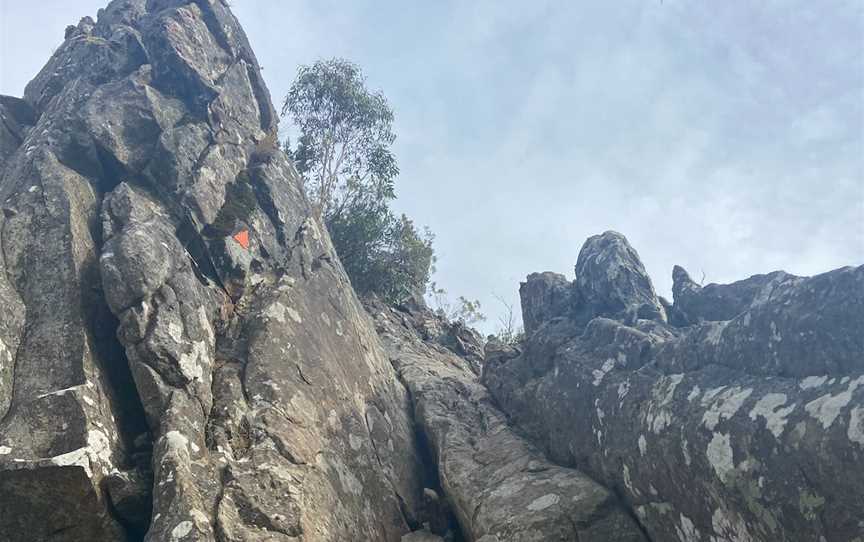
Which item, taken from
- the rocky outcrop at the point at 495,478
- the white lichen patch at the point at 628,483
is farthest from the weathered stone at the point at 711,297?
the rocky outcrop at the point at 495,478

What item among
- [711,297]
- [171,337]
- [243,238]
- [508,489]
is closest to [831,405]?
[508,489]

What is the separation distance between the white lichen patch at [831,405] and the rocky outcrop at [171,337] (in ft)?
27.5

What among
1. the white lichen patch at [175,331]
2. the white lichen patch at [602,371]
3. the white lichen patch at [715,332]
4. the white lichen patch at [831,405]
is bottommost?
the white lichen patch at [831,405]

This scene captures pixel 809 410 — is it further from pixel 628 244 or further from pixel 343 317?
pixel 343 317

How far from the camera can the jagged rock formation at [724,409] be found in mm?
9484

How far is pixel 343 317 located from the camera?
19766mm

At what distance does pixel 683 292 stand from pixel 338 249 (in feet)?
65.6

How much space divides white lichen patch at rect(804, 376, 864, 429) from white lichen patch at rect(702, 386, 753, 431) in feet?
4.74

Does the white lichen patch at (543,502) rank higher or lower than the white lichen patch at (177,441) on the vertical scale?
lower

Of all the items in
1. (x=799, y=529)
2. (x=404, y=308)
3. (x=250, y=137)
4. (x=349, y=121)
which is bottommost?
(x=799, y=529)

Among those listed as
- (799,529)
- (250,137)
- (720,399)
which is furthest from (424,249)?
(799,529)

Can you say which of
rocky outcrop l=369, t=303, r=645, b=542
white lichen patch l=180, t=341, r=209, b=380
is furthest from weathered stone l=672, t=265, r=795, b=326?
white lichen patch l=180, t=341, r=209, b=380

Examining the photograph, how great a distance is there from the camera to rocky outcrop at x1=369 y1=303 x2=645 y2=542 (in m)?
13.2

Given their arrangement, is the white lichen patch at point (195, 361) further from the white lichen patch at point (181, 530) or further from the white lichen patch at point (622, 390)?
the white lichen patch at point (622, 390)
